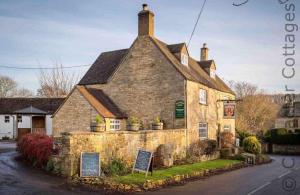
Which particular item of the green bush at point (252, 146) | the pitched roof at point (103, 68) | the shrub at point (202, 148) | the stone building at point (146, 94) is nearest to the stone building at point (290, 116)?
the green bush at point (252, 146)

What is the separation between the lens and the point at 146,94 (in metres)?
27.4

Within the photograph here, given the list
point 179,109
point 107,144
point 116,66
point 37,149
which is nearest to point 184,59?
point 179,109

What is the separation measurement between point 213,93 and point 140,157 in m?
16.5

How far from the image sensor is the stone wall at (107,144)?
51.1ft

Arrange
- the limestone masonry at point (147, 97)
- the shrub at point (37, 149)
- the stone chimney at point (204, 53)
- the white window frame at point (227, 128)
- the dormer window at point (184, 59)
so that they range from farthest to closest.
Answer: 1. the stone chimney at point (204, 53)
2. the white window frame at point (227, 128)
3. the dormer window at point (184, 59)
4. the limestone masonry at point (147, 97)
5. the shrub at point (37, 149)

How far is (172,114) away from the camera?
2614 cm

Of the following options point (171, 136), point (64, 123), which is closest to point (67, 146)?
point (171, 136)

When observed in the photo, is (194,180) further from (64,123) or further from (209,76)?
(209,76)

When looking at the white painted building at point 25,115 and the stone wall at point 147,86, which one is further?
the white painted building at point 25,115

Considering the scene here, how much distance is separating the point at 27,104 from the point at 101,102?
21725 millimetres

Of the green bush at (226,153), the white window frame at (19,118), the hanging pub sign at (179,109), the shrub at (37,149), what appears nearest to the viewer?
the shrub at (37,149)

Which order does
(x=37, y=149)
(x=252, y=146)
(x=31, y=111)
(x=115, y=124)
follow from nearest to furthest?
(x=37, y=149), (x=115, y=124), (x=252, y=146), (x=31, y=111)

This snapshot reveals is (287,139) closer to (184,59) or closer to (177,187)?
(184,59)

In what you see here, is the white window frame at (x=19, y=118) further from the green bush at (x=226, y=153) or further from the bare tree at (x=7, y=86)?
the bare tree at (x=7, y=86)
